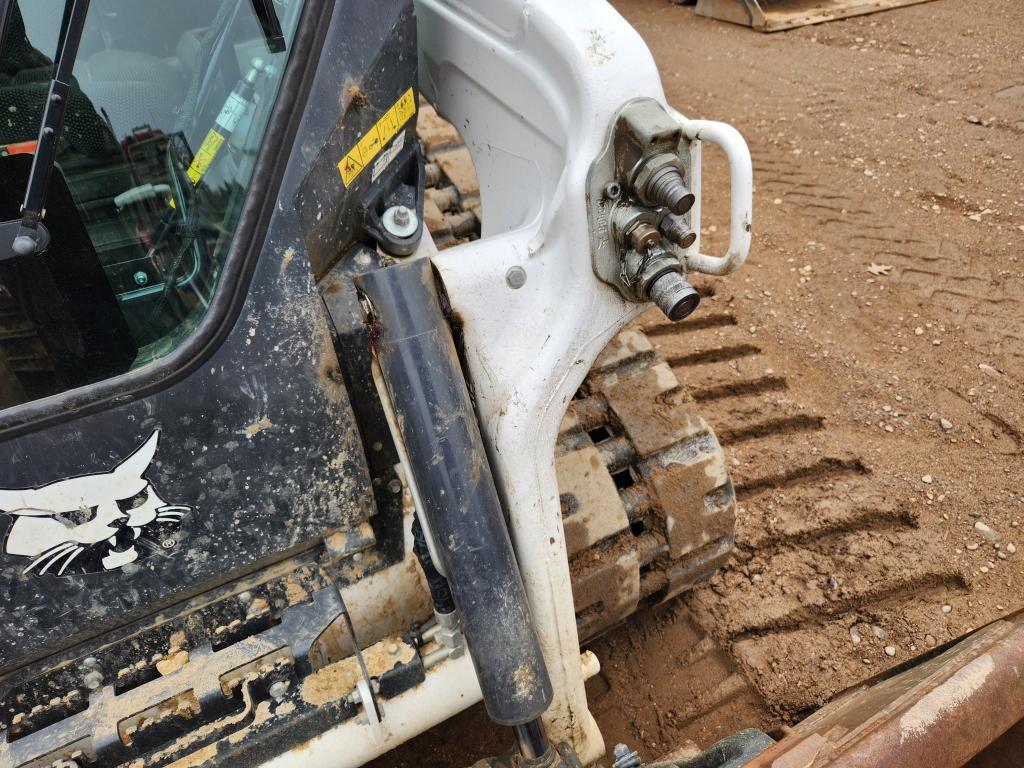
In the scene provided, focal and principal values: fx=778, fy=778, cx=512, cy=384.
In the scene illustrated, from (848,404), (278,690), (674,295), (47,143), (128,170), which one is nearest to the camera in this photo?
(47,143)

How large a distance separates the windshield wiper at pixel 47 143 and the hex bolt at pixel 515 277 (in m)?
0.75

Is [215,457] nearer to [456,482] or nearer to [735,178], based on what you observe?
[456,482]

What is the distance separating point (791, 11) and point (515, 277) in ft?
21.3

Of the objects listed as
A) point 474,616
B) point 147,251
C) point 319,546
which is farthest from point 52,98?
point 474,616

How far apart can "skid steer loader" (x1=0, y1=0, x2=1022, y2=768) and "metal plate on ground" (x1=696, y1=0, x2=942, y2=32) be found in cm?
579

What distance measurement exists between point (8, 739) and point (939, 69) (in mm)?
6323

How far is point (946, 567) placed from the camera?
2494 mm

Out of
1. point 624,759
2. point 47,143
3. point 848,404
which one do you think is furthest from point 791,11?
point 47,143

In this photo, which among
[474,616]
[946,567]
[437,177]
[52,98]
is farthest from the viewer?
[437,177]

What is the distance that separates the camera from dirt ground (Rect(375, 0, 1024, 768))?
2281 mm

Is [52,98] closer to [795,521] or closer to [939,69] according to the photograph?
[795,521]

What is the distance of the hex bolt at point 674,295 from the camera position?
1.33 metres

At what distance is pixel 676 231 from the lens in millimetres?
1383

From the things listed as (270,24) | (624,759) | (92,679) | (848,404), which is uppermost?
(270,24)
